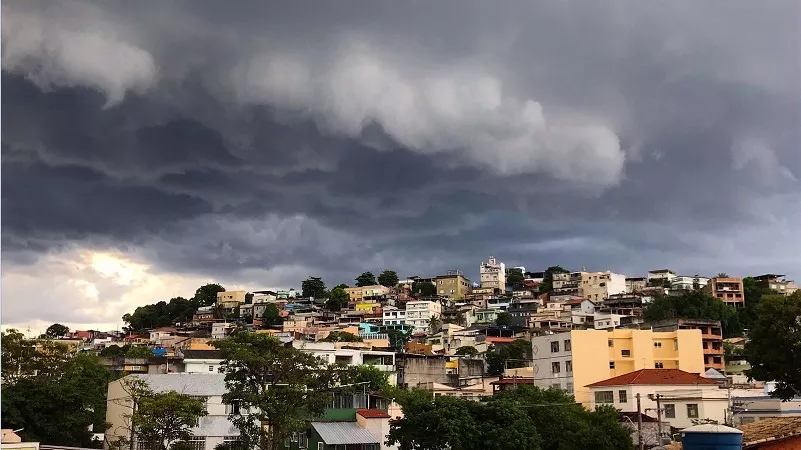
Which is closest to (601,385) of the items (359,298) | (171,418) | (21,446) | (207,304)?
(171,418)

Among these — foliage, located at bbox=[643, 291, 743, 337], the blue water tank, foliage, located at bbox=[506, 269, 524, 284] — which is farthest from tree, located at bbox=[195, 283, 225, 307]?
the blue water tank

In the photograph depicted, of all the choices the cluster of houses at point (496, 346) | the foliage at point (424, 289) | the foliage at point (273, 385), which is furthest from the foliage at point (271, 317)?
the foliage at point (273, 385)

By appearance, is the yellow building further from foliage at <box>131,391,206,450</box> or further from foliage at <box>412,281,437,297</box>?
foliage at <box>412,281,437,297</box>

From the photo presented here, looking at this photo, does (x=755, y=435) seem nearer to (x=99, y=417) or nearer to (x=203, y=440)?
(x=203, y=440)

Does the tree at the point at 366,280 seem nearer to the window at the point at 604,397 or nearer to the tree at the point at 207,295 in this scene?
the tree at the point at 207,295

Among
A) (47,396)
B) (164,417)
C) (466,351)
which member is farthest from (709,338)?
(47,396)

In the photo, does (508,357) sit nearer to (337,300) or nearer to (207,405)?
(207,405)
